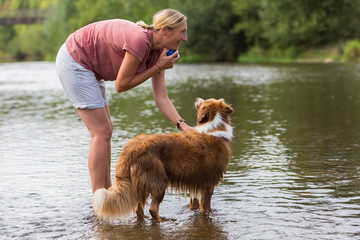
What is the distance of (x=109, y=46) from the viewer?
4.61 meters

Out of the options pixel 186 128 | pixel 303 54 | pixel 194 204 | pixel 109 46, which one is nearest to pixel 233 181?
pixel 194 204

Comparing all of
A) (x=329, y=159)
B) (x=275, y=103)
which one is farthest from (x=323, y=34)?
(x=329, y=159)

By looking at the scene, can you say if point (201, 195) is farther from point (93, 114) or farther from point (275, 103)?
point (275, 103)

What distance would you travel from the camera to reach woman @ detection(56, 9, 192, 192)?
14.7ft

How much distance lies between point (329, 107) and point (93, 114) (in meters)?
9.47

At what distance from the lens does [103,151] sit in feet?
16.1

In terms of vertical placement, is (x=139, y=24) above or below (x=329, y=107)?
above

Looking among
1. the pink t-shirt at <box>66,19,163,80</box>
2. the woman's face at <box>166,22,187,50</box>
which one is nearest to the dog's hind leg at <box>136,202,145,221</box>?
the pink t-shirt at <box>66,19,163,80</box>

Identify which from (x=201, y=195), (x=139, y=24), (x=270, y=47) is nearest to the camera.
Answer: (x=139, y=24)

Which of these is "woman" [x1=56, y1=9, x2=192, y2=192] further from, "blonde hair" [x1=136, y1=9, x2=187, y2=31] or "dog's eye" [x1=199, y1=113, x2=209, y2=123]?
"dog's eye" [x1=199, y1=113, x2=209, y2=123]

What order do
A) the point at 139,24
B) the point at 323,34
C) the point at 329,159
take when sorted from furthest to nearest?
the point at 323,34, the point at 329,159, the point at 139,24

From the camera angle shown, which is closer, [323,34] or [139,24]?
[139,24]

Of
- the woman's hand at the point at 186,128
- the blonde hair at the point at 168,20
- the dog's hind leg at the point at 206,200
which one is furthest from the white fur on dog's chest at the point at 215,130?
the blonde hair at the point at 168,20

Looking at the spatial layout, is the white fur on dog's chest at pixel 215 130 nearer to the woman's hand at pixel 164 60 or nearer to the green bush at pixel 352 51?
the woman's hand at pixel 164 60
